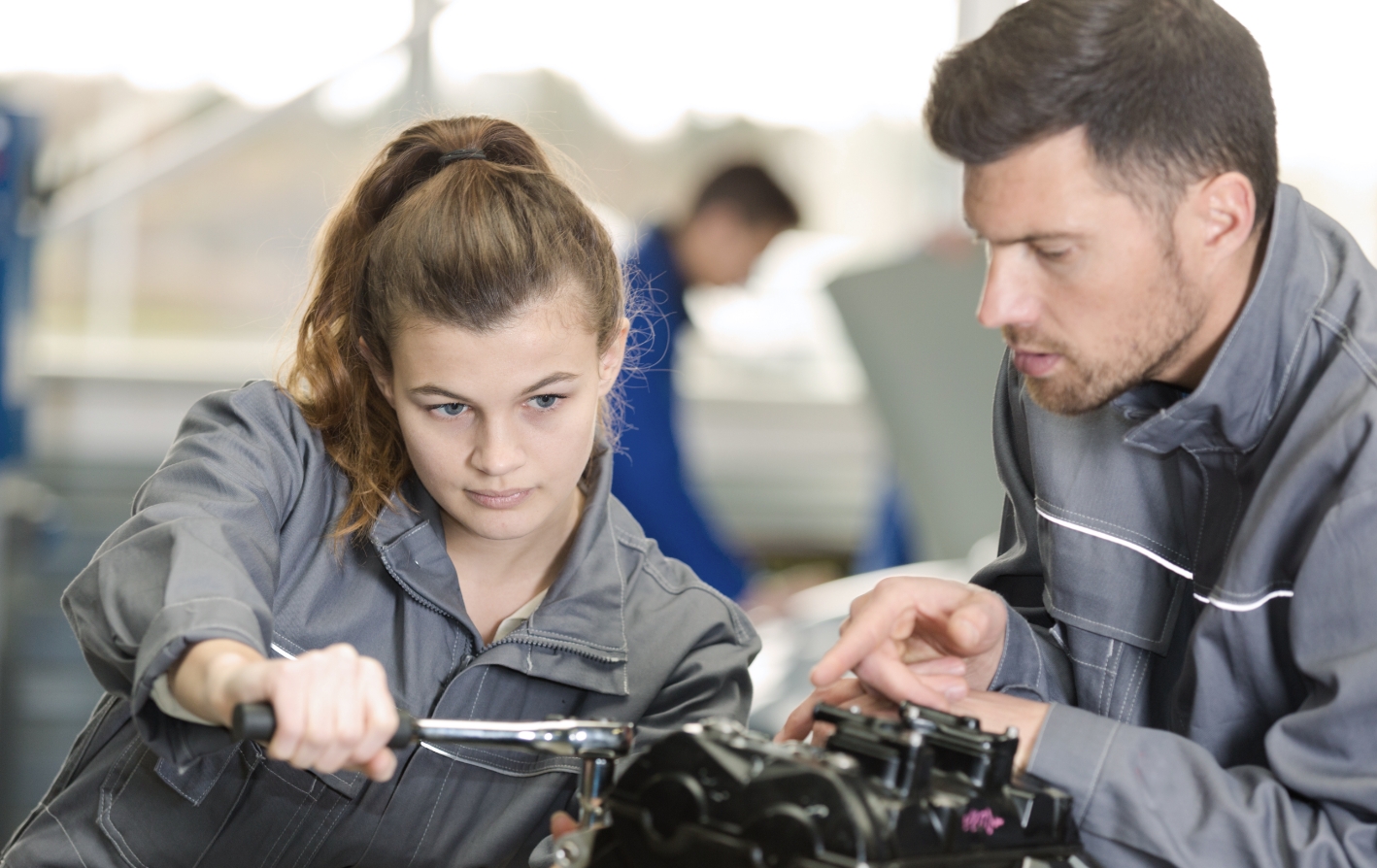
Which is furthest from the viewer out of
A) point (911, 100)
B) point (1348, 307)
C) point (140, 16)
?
point (911, 100)

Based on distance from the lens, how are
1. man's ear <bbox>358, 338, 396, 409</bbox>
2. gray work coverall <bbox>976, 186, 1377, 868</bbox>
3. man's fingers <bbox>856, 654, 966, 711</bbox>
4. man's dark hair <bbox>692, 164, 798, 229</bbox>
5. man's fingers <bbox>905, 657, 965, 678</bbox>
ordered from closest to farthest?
gray work coverall <bbox>976, 186, 1377, 868</bbox>, man's fingers <bbox>856, 654, 966, 711</bbox>, man's fingers <bbox>905, 657, 965, 678</bbox>, man's ear <bbox>358, 338, 396, 409</bbox>, man's dark hair <bbox>692, 164, 798, 229</bbox>

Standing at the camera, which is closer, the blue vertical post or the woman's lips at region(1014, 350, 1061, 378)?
the woman's lips at region(1014, 350, 1061, 378)

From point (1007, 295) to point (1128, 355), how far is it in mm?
118

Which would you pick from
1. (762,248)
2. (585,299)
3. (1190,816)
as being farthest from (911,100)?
(1190,816)

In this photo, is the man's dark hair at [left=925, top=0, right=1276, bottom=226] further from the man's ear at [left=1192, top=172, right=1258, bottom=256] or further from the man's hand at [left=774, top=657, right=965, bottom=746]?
the man's hand at [left=774, top=657, right=965, bottom=746]

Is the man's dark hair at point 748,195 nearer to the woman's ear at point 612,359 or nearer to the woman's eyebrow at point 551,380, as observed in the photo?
the woman's ear at point 612,359

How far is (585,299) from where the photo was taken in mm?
1356

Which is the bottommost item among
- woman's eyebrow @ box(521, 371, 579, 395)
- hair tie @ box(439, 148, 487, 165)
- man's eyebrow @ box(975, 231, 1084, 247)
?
woman's eyebrow @ box(521, 371, 579, 395)

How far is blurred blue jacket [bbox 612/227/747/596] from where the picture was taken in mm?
3104

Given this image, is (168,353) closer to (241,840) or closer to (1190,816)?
(241,840)

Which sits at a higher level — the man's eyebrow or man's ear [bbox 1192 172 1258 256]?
man's ear [bbox 1192 172 1258 256]

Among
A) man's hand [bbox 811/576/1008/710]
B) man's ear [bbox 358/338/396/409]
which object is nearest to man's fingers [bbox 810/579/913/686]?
man's hand [bbox 811/576/1008/710]

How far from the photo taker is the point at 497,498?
51.1 inches

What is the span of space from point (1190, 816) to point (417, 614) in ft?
2.33
